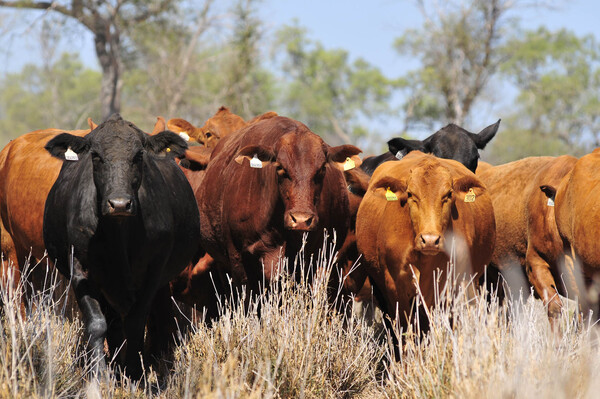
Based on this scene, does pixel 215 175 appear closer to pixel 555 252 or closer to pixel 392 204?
pixel 392 204

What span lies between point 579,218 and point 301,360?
110 inches

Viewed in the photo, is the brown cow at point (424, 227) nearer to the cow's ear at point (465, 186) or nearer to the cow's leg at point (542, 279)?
the cow's ear at point (465, 186)

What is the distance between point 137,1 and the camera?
2295cm

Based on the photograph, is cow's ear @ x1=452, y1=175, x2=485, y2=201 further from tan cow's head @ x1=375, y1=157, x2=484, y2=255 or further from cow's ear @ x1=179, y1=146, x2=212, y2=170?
cow's ear @ x1=179, y1=146, x2=212, y2=170

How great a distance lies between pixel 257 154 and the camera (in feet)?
22.0

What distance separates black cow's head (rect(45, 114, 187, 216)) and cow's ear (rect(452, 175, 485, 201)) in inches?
84.5

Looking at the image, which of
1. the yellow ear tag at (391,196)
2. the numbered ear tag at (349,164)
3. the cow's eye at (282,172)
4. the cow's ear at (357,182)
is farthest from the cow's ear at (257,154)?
the cow's ear at (357,182)

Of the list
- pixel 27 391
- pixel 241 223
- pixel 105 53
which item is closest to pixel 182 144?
pixel 241 223

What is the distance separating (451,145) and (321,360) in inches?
146

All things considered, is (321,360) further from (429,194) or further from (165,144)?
(165,144)

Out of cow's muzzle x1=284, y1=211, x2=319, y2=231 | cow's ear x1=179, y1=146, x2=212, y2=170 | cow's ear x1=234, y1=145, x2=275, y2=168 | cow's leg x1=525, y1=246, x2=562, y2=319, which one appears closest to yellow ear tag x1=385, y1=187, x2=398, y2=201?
cow's muzzle x1=284, y1=211, x2=319, y2=231

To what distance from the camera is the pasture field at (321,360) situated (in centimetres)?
427

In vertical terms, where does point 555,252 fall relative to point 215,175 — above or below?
below

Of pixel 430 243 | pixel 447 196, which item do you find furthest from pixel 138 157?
pixel 447 196
